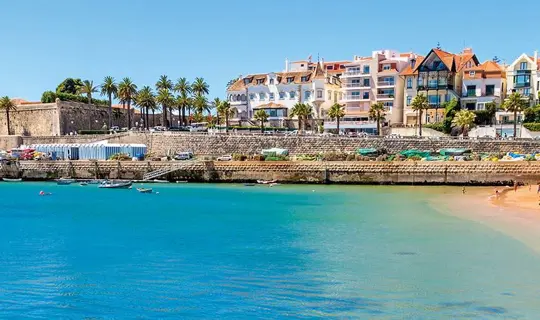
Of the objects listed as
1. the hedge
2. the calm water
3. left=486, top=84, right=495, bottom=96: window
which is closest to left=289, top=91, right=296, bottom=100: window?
left=486, top=84, right=495, bottom=96: window

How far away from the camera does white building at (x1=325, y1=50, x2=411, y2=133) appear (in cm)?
7600

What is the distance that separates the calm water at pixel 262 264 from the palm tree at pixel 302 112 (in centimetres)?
3587

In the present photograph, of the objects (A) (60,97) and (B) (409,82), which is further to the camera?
(A) (60,97)

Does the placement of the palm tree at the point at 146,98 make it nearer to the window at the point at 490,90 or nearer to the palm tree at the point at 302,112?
the palm tree at the point at 302,112

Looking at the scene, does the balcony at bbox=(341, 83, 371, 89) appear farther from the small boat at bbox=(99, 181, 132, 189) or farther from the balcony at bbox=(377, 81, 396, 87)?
the small boat at bbox=(99, 181, 132, 189)

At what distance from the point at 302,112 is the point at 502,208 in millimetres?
41142

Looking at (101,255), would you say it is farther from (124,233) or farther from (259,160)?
(259,160)

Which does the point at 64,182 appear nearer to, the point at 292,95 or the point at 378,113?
the point at 378,113

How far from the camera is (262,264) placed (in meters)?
22.6

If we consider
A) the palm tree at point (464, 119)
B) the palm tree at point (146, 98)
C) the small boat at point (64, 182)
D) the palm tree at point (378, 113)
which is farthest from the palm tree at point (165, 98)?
the palm tree at point (464, 119)

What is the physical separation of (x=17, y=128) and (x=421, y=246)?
7335 cm

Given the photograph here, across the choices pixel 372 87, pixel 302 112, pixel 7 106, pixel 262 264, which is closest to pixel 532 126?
pixel 372 87

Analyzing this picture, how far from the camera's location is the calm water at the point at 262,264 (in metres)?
17.5

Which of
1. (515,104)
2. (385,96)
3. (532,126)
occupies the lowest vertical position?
(532,126)
